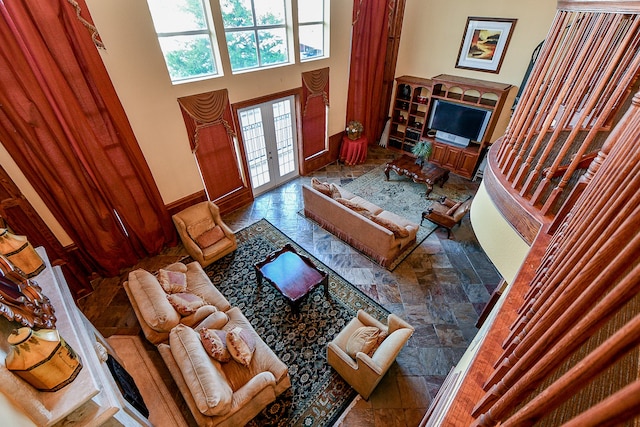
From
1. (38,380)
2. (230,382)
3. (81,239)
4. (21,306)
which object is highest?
(21,306)

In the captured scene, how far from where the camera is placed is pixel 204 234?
4625mm

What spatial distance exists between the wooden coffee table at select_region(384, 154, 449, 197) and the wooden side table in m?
0.92

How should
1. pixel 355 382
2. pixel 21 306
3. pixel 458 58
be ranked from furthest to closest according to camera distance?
pixel 458 58 → pixel 355 382 → pixel 21 306

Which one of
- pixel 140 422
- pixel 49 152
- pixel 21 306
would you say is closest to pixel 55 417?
pixel 21 306

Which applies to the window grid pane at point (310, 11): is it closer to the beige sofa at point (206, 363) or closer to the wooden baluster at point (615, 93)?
the wooden baluster at point (615, 93)

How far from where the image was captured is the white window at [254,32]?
4425 millimetres

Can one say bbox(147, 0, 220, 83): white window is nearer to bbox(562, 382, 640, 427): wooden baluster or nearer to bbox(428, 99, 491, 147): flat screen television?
bbox(428, 99, 491, 147): flat screen television

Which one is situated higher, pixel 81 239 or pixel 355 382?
pixel 81 239

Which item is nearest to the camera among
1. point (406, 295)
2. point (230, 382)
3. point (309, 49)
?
point (230, 382)

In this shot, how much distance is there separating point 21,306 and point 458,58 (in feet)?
25.2

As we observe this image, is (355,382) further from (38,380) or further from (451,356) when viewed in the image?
(38,380)

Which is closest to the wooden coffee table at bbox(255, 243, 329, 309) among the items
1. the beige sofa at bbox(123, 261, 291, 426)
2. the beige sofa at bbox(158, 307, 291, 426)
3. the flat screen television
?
the beige sofa at bbox(123, 261, 291, 426)

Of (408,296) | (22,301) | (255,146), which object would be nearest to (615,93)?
(408,296)

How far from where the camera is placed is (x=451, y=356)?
3496 mm
